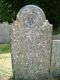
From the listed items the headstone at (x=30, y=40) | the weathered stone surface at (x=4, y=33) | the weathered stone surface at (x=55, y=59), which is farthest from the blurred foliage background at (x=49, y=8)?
the headstone at (x=30, y=40)

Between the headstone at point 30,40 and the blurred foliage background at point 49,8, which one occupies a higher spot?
the headstone at point 30,40

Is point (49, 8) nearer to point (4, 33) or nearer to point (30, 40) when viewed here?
point (4, 33)

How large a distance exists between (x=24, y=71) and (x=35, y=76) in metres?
0.31

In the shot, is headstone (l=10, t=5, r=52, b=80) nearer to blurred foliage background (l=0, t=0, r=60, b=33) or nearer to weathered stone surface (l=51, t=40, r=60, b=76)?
weathered stone surface (l=51, t=40, r=60, b=76)

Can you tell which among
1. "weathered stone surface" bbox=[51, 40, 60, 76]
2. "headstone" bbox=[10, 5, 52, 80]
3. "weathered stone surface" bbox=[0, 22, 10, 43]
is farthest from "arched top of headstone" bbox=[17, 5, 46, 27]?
"weathered stone surface" bbox=[0, 22, 10, 43]

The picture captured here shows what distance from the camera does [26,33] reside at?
820 cm

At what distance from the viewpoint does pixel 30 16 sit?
324 inches

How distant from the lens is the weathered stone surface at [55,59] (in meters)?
8.62

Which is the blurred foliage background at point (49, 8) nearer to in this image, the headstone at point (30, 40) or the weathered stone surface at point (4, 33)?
the weathered stone surface at point (4, 33)

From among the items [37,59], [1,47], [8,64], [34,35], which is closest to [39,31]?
[34,35]

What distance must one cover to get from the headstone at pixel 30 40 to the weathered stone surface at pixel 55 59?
0.32 metres

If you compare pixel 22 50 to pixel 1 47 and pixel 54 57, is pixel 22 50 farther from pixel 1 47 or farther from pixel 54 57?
pixel 1 47

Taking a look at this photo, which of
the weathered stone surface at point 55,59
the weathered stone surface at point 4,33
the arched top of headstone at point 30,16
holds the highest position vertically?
the arched top of headstone at point 30,16

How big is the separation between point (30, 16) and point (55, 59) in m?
1.34
